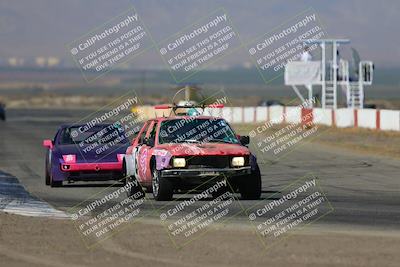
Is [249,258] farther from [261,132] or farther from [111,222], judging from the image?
[261,132]

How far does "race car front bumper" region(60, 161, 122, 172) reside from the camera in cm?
2189

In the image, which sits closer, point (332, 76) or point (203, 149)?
point (203, 149)

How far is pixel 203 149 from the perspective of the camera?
17.6m

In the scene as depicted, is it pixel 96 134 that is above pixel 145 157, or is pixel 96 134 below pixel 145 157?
above

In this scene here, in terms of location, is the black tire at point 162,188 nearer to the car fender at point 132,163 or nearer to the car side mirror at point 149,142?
the car side mirror at point 149,142

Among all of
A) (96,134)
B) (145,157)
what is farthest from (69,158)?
(145,157)

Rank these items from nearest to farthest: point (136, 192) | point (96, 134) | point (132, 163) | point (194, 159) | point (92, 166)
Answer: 1. point (194, 159)
2. point (136, 192)
3. point (132, 163)
4. point (92, 166)
5. point (96, 134)

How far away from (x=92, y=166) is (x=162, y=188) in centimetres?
452

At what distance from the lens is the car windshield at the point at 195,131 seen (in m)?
18.3

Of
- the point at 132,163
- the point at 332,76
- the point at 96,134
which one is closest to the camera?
the point at 132,163

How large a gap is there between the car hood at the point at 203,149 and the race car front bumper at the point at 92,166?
4.20 m

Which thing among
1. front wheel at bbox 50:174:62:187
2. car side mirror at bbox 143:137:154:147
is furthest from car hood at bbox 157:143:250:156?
front wheel at bbox 50:174:62:187

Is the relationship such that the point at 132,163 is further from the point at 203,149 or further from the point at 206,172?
the point at 206,172

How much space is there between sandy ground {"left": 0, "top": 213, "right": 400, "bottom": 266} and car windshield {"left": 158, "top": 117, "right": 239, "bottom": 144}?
4.87 m
